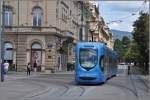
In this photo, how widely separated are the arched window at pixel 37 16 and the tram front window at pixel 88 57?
35592mm

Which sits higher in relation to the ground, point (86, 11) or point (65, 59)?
point (86, 11)

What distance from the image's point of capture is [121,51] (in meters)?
194

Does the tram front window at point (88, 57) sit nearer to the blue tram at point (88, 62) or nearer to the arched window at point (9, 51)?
the blue tram at point (88, 62)

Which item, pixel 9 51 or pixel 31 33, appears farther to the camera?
pixel 9 51

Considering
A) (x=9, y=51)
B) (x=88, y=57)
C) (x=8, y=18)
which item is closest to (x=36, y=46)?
(x=9, y=51)

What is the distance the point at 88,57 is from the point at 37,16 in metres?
36.1

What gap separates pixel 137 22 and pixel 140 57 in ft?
16.9

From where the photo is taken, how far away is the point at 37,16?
7194 centimetres

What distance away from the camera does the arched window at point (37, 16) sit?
7188 cm

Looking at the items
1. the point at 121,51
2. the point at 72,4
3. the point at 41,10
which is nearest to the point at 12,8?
the point at 41,10

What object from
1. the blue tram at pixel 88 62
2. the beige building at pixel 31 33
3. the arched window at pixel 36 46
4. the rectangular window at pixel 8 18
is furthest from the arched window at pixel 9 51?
the blue tram at pixel 88 62

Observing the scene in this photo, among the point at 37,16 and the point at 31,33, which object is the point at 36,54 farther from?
the point at 37,16

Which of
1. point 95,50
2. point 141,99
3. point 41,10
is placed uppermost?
point 41,10

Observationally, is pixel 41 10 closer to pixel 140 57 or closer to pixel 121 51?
pixel 140 57
